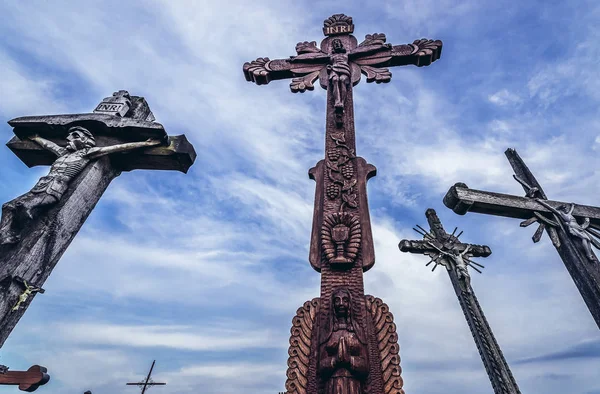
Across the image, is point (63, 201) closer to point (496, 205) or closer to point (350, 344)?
point (350, 344)

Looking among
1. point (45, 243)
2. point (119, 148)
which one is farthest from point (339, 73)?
point (45, 243)

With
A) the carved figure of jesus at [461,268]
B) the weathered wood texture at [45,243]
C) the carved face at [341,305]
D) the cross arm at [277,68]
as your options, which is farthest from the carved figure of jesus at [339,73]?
the carved figure of jesus at [461,268]

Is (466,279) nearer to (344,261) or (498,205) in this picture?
(498,205)

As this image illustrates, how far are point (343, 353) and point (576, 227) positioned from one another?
178 inches

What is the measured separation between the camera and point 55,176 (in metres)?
3.32

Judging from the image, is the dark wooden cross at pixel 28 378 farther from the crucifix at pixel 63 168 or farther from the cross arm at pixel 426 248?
the cross arm at pixel 426 248

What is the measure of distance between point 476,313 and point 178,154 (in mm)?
5046

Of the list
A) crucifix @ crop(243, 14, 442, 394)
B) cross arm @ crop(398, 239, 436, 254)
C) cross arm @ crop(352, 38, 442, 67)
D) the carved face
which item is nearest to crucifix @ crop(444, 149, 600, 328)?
cross arm @ crop(398, 239, 436, 254)

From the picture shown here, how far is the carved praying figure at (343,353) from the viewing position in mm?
2014

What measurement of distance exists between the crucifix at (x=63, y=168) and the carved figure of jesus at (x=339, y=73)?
1.83 metres

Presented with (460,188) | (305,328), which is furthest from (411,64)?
(305,328)

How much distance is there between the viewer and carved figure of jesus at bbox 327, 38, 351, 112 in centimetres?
388

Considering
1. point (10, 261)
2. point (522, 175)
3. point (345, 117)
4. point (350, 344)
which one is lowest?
point (350, 344)

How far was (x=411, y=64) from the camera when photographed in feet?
15.0
